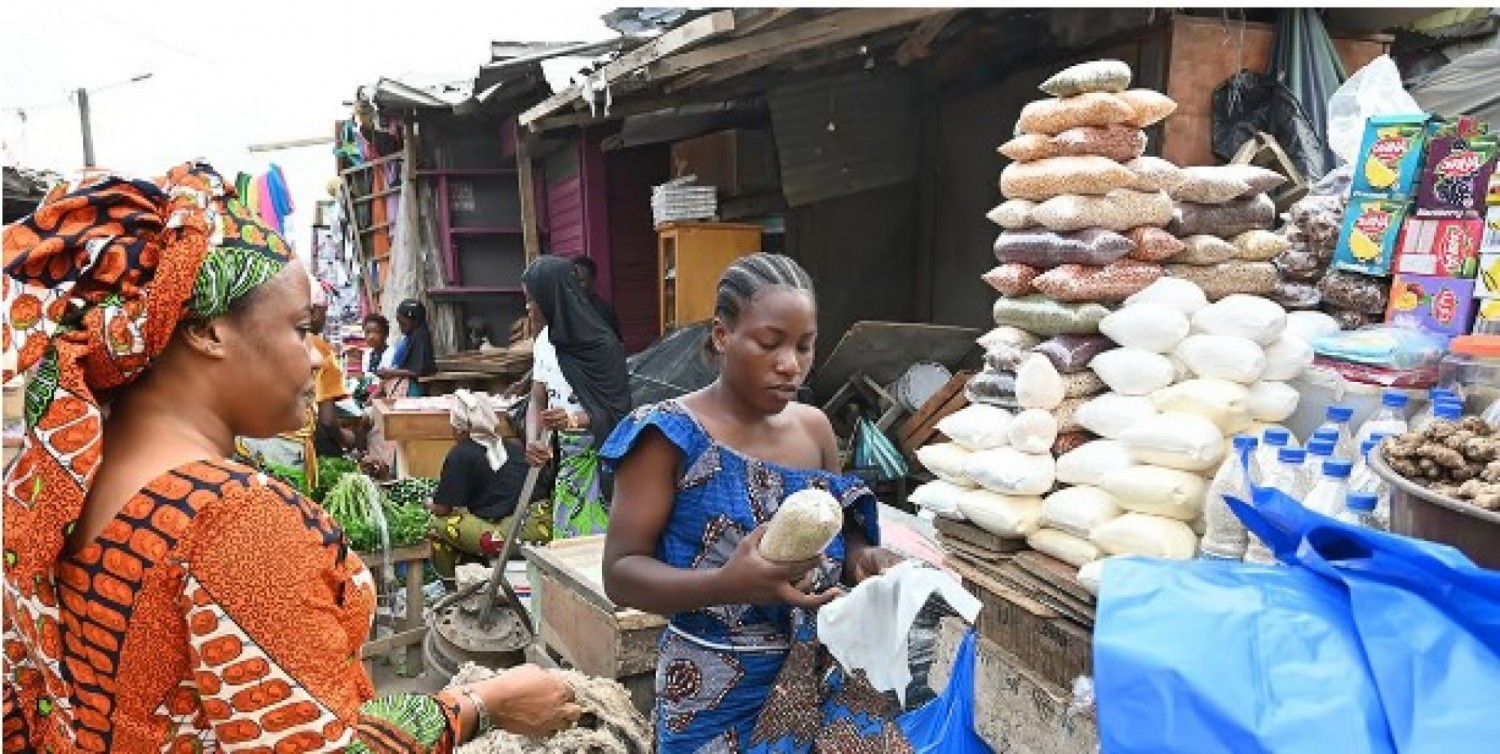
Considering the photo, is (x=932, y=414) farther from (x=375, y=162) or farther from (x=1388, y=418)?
(x=375, y=162)

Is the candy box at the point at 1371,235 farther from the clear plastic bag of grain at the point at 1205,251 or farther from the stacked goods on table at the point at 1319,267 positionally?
the clear plastic bag of grain at the point at 1205,251

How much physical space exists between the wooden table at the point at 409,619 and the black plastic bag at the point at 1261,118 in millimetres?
4087

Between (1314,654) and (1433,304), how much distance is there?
150cm

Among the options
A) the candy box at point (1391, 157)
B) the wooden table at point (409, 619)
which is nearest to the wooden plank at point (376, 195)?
the wooden table at point (409, 619)

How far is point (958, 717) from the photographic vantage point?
2344 mm

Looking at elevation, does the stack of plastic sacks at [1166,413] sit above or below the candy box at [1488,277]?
below

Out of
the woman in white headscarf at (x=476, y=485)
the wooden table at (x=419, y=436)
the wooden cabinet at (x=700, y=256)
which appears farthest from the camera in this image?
the wooden cabinet at (x=700, y=256)

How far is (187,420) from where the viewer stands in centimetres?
113

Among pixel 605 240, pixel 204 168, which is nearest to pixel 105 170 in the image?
pixel 204 168

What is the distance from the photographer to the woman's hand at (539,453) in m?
4.78

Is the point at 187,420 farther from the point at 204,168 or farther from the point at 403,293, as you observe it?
the point at 403,293

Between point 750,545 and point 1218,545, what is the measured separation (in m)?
1.02

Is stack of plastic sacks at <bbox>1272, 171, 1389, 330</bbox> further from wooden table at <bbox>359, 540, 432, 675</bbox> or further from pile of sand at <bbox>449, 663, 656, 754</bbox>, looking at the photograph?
wooden table at <bbox>359, 540, 432, 675</bbox>

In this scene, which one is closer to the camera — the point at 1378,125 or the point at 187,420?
the point at 187,420
